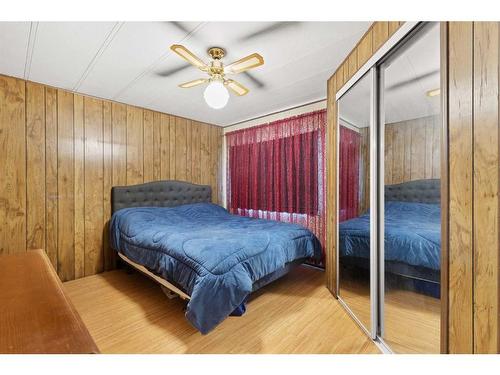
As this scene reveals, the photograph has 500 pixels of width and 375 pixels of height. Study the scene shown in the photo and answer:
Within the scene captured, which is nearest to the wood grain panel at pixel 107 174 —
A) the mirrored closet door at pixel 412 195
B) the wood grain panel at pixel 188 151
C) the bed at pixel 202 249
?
the bed at pixel 202 249

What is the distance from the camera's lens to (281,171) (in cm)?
352

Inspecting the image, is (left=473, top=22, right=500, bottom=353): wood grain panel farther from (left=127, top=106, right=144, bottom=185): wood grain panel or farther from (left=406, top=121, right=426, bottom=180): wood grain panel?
(left=127, top=106, right=144, bottom=185): wood grain panel

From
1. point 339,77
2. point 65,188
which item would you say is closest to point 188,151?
point 65,188

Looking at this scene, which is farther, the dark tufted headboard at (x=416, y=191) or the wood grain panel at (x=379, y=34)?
the wood grain panel at (x=379, y=34)

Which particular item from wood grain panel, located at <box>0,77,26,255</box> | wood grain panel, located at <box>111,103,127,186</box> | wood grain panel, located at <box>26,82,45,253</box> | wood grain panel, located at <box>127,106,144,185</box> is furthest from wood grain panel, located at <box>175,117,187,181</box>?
wood grain panel, located at <box>0,77,26,255</box>

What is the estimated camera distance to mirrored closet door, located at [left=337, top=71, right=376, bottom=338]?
172 centimetres

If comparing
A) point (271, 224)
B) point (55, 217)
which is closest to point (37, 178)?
point (55, 217)

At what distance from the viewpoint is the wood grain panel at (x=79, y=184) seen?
279 cm

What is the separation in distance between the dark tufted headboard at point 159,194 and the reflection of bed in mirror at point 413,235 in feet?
9.04

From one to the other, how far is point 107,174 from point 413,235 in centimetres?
339

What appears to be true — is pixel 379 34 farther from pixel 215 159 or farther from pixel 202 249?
pixel 215 159

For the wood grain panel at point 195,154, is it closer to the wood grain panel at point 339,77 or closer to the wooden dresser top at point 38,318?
the wood grain panel at point 339,77

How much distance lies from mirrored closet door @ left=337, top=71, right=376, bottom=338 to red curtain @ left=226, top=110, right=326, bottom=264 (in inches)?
33.9

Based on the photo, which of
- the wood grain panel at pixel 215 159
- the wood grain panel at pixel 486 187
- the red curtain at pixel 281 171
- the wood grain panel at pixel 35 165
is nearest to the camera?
the wood grain panel at pixel 486 187
